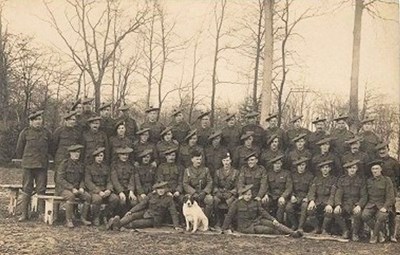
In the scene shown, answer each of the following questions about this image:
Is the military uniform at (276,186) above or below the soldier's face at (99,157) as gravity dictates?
below

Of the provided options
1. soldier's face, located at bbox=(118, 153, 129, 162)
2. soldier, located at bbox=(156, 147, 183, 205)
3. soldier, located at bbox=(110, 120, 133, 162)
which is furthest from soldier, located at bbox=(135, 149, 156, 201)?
soldier, located at bbox=(110, 120, 133, 162)

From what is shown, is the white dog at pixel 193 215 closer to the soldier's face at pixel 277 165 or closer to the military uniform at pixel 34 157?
the soldier's face at pixel 277 165

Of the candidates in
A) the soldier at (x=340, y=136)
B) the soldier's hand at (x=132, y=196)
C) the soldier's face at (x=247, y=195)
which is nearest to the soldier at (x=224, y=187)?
the soldier's face at (x=247, y=195)

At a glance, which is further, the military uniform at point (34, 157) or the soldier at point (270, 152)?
the soldier at point (270, 152)

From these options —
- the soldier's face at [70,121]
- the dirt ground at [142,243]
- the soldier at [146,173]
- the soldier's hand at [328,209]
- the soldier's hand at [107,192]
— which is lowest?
the dirt ground at [142,243]

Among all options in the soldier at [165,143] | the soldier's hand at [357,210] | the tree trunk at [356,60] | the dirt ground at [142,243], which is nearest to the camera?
the dirt ground at [142,243]

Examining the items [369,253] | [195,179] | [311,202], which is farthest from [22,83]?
[369,253]

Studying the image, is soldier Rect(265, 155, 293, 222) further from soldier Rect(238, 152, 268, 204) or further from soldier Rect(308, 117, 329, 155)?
soldier Rect(308, 117, 329, 155)

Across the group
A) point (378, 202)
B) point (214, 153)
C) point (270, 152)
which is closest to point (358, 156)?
point (378, 202)
